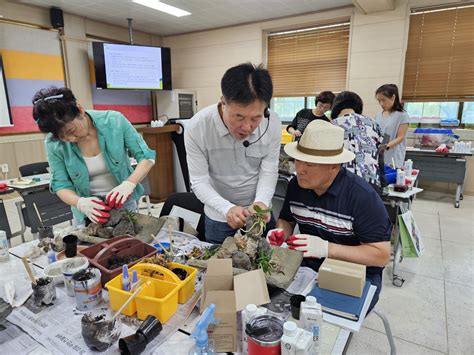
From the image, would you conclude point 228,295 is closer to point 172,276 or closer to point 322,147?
point 172,276

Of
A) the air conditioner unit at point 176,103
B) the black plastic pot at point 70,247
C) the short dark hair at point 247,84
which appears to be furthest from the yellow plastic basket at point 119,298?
the air conditioner unit at point 176,103

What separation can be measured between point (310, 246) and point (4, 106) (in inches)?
193

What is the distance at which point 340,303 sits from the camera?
1013mm

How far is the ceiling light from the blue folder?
4788 mm

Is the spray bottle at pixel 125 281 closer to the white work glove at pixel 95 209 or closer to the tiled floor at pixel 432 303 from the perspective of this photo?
the white work glove at pixel 95 209

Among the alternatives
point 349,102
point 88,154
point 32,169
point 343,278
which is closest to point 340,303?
point 343,278

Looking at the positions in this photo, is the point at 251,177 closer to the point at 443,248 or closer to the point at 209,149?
the point at 209,149

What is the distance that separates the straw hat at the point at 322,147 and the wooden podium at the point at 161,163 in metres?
3.57

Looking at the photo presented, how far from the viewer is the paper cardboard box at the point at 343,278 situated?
102 centimetres

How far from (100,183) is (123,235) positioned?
1.45ft

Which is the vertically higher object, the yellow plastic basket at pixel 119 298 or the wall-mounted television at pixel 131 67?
the wall-mounted television at pixel 131 67

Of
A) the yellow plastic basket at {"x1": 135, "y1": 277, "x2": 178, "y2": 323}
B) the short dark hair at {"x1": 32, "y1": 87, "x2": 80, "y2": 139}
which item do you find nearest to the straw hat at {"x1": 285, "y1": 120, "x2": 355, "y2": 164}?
the yellow plastic basket at {"x1": 135, "y1": 277, "x2": 178, "y2": 323}

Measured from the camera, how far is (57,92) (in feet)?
4.73

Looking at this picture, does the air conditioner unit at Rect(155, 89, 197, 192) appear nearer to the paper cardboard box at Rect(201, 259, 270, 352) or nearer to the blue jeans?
the blue jeans
